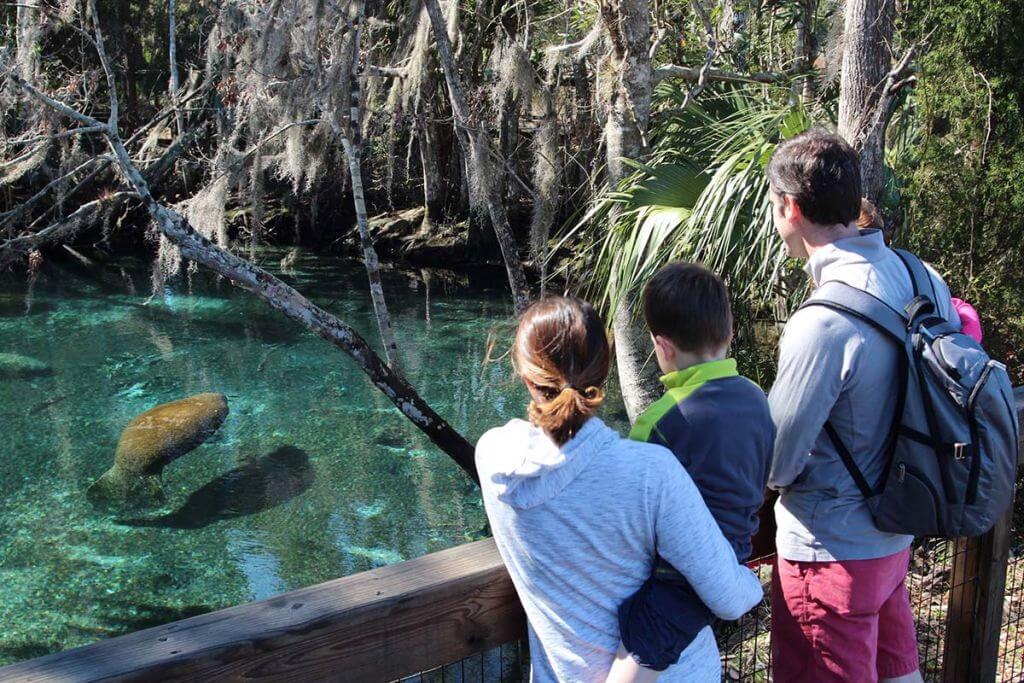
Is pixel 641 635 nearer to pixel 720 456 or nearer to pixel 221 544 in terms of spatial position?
pixel 720 456

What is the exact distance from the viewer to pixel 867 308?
1.72 metres

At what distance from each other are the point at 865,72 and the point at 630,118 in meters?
1.94

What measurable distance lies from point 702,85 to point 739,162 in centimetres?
165

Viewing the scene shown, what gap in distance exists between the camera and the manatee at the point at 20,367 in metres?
11.3

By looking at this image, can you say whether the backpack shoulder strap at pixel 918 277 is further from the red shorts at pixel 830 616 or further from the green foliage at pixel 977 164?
the green foliage at pixel 977 164

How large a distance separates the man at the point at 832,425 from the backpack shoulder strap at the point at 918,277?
2 cm

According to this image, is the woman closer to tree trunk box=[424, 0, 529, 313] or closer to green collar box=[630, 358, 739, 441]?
green collar box=[630, 358, 739, 441]

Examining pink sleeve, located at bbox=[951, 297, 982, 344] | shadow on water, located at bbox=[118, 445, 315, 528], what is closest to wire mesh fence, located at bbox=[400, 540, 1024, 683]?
pink sleeve, located at bbox=[951, 297, 982, 344]

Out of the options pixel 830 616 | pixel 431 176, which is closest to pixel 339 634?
pixel 830 616

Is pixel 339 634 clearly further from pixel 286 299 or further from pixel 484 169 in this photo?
pixel 484 169

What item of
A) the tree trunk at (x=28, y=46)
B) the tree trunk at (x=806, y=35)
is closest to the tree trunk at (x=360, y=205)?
the tree trunk at (x=28, y=46)

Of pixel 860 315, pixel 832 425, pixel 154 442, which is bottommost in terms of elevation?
pixel 154 442

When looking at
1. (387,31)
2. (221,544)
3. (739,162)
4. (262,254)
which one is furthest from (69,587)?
(262,254)

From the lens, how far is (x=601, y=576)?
1.41 m
